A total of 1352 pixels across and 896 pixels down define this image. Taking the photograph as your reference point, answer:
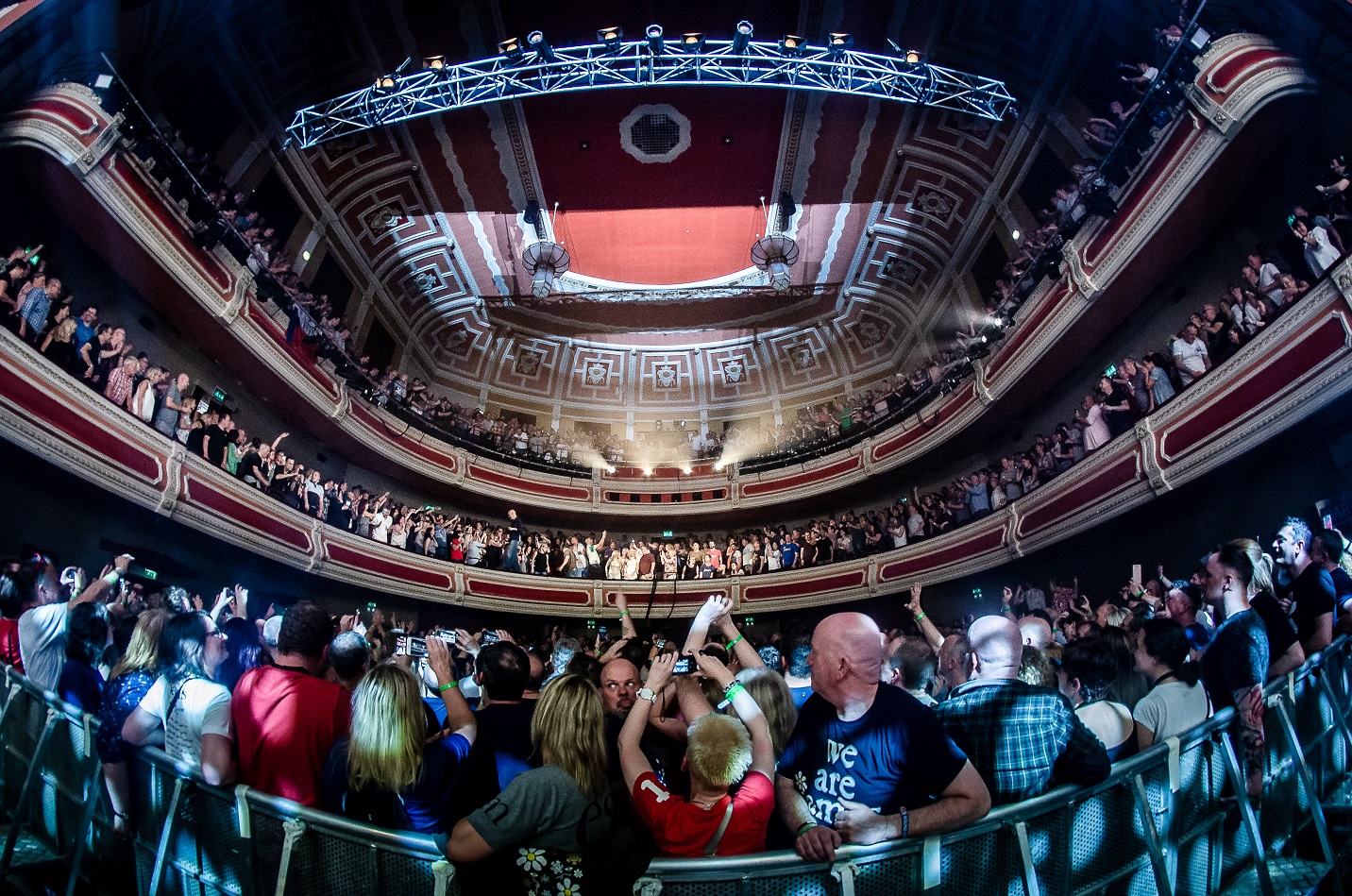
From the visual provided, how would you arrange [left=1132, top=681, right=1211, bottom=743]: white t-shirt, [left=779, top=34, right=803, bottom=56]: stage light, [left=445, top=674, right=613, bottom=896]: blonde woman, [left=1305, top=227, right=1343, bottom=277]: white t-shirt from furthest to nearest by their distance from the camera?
[left=779, top=34, right=803, bottom=56]: stage light → [left=1305, top=227, right=1343, bottom=277]: white t-shirt → [left=1132, top=681, right=1211, bottom=743]: white t-shirt → [left=445, top=674, right=613, bottom=896]: blonde woman

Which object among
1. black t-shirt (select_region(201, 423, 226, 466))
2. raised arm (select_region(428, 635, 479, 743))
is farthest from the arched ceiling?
raised arm (select_region(428, 635, 479, 743))

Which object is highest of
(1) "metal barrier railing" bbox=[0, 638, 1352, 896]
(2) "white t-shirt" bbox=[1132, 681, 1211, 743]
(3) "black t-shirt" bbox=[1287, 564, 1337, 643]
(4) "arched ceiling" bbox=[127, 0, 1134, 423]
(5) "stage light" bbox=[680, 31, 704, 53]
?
(4) "arched ceiling" bbox=[127, 0, 1134, 423]

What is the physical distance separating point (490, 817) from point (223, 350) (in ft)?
33.8

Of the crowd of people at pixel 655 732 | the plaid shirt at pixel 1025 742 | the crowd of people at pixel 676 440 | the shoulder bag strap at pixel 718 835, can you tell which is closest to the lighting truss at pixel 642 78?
the crowd of people at pixel 676 440

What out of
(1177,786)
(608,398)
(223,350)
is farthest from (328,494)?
(1177,786)

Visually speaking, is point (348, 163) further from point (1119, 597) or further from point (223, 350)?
point (1119, 597)

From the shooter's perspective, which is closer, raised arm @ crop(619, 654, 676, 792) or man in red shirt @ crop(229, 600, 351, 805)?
raised arm @ crop(619, 654, 676, 792)

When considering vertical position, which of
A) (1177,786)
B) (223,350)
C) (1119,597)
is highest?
(223,350)

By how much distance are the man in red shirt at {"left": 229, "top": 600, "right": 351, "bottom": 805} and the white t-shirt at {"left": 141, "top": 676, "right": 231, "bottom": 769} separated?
44 millimetres

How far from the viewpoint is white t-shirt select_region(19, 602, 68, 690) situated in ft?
11.5

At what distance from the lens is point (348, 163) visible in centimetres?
1174

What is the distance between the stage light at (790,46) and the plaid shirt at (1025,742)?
9.18m

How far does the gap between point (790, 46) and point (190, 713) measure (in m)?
9.72

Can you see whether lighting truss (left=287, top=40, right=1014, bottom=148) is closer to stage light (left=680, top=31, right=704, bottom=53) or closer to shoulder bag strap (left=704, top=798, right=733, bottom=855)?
stage light (left=680, top=31, right=704, bottom=53)
